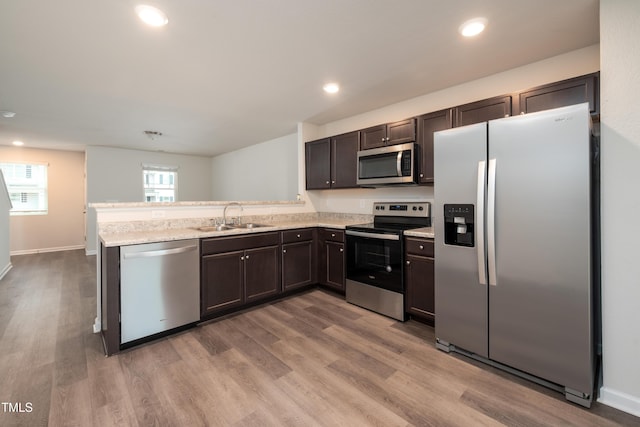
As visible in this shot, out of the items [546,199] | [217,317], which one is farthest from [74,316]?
[546,199]

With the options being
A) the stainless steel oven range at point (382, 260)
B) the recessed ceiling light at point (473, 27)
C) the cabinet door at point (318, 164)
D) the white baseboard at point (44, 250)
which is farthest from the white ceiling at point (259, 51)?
the white baseboard at point (44, 250)

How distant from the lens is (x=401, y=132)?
3.16m

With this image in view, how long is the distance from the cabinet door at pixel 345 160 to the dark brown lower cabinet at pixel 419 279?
1.27 meters

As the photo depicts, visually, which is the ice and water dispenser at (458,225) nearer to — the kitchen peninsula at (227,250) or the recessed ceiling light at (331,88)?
the kitchen peninsula at (227,250)

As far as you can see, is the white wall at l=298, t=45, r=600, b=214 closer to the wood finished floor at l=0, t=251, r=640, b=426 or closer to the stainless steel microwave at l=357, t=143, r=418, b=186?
the stainless steel microwave at l=357, t=143, r=418, b=186

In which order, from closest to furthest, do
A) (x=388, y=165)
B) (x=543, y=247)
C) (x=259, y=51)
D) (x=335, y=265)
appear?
(x=543, y=247)
(x=259, y=51)
(x=388, y=165)
(x=335, y=265)

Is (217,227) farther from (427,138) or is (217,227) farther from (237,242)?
(427,138)

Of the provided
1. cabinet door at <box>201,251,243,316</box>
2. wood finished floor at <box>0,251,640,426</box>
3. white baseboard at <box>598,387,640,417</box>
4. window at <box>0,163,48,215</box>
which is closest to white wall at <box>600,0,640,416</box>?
white baseboard at <box>598,387,640,417</box>

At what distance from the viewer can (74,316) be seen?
9.81 feet

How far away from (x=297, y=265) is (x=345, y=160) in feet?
4.98

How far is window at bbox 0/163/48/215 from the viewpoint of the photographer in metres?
6.17

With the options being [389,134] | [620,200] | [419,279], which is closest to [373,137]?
[389,134]

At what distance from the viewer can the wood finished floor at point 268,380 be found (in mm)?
1587

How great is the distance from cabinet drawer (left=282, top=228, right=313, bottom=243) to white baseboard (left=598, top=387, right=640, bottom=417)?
2.83 m
